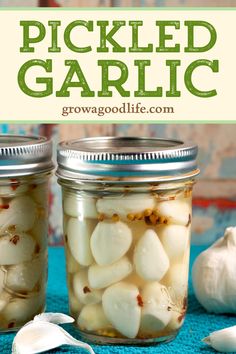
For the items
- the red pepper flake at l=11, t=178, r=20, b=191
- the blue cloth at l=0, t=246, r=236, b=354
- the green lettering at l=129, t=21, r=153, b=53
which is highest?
the green lettering at l=129, t=21, r=153, b=53

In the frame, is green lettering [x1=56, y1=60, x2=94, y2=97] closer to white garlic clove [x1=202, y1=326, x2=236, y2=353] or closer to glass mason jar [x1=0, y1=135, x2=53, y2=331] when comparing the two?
glass mason jar [x1=0, y1=135, x2=53, y2=331]

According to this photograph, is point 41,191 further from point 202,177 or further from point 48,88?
point 202,177

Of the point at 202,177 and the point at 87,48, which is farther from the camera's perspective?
the point at 202,177

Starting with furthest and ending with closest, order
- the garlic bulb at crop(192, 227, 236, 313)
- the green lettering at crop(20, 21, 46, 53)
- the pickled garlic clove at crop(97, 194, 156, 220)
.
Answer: the green lettering at crop(20, 21, 46, 53) < the garlic bulb at crop(192, 227, 236, 313) < the pickled garlic clove at crop(97, 194, 156, 220)

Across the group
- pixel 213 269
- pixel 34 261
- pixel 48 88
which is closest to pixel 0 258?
pixel 34 261

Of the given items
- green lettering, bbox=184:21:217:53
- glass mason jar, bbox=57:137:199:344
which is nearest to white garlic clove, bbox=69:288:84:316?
glass mason jar, bbox=57:137:199:344

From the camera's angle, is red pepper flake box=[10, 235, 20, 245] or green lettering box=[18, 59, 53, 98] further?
green lettering box=[18, 59, 53, 98]

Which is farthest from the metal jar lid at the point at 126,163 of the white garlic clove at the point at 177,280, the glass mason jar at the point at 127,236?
the white garlic clove at the point at 177,280
